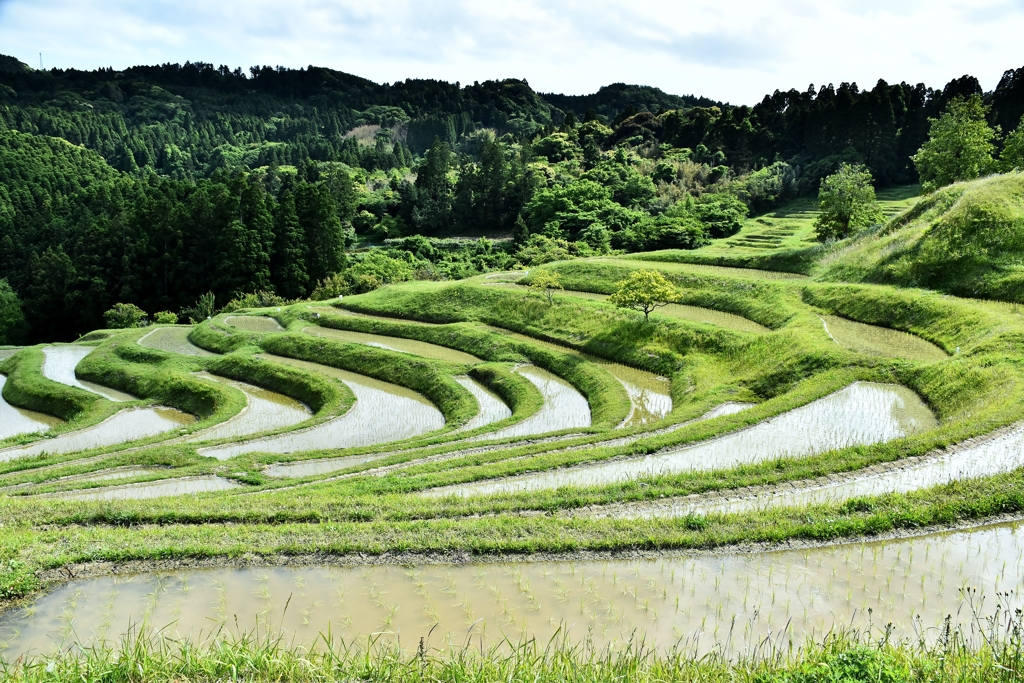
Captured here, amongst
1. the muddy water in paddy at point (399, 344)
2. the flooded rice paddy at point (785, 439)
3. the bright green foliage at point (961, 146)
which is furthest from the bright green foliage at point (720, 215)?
the flooded rice paddy at point (785, 439)

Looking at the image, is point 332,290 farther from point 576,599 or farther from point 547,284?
point 576,599

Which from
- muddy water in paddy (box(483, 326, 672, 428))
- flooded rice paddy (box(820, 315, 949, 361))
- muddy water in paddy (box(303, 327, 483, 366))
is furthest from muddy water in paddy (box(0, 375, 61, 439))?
flooded rice paddy (box(820, 315, 949, 361))

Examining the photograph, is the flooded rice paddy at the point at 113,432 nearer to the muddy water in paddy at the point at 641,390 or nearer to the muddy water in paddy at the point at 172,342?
the muddy water in paddy at the point at 172,342

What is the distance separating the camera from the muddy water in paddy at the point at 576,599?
31.3 feet

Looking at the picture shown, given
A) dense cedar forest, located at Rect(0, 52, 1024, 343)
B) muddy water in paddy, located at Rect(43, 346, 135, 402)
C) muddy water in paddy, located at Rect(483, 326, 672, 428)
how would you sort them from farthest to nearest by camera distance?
1. dense cedar forest, located at Rect(0, 52, 1024, 343)
2. muddy water in paddy, located at Rect(43, 346, 135, 402)
3. muddy water in paddy, located at Rect(483, 326, 672, 428)

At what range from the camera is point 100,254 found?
2766 inches

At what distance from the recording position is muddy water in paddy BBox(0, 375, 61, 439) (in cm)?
3144

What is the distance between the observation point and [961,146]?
152 feet

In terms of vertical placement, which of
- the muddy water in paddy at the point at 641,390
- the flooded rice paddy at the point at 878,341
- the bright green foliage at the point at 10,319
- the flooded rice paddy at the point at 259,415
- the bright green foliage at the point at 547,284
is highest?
the bright green foliage at the point at 547,284

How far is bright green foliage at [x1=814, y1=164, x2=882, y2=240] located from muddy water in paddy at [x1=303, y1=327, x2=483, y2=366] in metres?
24.8

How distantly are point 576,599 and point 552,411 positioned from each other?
1614cm

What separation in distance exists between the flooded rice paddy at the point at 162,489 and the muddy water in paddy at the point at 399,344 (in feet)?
50.3

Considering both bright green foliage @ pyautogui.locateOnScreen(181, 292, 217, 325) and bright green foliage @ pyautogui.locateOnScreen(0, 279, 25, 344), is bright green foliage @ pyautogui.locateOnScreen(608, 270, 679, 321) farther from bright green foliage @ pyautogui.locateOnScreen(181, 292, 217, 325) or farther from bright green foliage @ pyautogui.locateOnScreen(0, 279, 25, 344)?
bright green foliage @ pyautogui.locateOnScreen(0, 279, 25, 344)

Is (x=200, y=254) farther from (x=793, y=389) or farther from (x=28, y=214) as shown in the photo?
(x=793, y=389)
